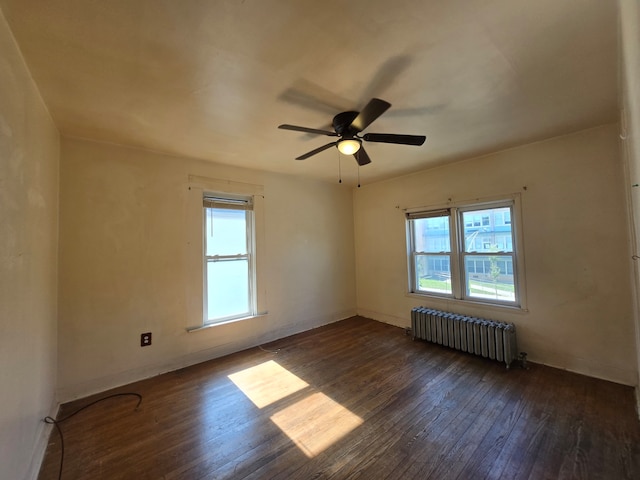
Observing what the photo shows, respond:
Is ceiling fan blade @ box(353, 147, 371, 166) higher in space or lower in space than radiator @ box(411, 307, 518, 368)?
higher

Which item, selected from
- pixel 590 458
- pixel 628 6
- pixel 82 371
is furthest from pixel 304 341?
pixel 628 6

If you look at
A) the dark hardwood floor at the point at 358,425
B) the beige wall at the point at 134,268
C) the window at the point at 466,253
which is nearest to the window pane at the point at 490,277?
the window at the point at 466,253

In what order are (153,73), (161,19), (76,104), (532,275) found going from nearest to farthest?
(161,19) → (153,73) → (76,104) → (532,275)

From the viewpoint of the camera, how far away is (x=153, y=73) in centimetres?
163

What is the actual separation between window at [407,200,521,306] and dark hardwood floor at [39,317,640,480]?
938mm

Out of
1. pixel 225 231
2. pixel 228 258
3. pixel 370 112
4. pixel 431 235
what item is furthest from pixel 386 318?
pixel 370 112

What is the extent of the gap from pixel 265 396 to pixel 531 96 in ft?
11.0

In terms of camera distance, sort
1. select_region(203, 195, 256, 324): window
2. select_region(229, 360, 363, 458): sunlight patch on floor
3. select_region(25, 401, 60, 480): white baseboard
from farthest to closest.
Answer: select_region(203, 195, 256, 324): window
select_region(229, 360, 363, 458): sunlight patch on floor
select_region(25, 401, 60, 480): white baseboard

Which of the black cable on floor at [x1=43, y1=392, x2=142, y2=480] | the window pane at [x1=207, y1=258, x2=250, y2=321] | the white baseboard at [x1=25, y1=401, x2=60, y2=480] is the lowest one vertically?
the black cable on floor at [x1=43, y1=392, x2=142, y2=480]

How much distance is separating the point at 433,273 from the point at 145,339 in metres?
3.80

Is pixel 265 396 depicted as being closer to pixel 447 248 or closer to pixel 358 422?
pixel 358 422

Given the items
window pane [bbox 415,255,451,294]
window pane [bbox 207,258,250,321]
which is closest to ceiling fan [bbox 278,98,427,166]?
window pane [bbox 207,258,250,321]

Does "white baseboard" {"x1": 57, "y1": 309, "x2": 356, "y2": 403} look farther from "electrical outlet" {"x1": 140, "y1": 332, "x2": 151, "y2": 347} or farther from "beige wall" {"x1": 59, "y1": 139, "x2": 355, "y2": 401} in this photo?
"electrical outlet" {"x1": 140, "y1": 332, "x2": 151, "y2": 347}

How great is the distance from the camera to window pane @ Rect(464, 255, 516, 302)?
3.20 metres
